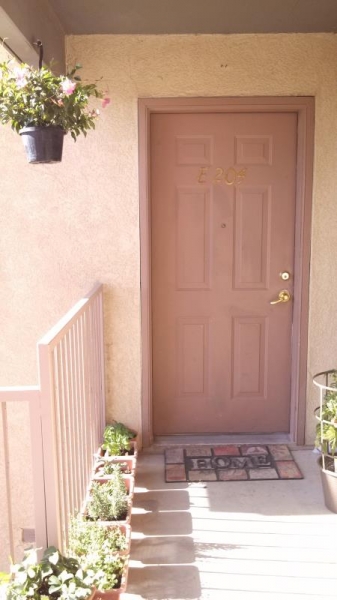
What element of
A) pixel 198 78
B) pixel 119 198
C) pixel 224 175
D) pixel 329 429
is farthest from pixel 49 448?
pixel 198 78

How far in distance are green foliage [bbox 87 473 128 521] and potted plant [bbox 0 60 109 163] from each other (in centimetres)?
153

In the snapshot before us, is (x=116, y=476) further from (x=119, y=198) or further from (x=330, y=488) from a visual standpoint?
(x=119, y=198)

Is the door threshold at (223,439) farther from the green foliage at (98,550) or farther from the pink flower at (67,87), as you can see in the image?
the pink flower at (67,87)

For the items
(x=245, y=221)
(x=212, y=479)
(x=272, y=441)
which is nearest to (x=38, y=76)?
(x=245, y=221)

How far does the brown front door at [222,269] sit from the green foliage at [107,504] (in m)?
1.07

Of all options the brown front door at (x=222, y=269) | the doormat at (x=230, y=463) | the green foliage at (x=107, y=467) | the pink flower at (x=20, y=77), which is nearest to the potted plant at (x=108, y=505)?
the green foliage at (x=107, y=467)

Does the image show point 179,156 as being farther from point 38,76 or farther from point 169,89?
point 38,76

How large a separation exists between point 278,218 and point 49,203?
1.41 m

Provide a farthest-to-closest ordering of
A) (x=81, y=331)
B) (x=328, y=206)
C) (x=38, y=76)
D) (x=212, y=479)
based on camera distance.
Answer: (x=328, y=206), (x=212, y=479), (x=81, y=331), (x=38, y=76)

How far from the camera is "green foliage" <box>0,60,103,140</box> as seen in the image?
2.32m

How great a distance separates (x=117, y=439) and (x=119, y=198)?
1416 mm

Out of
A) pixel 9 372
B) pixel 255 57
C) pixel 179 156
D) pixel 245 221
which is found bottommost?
pixel 9 372

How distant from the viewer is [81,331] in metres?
2.62

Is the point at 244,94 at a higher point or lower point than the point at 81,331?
higher
